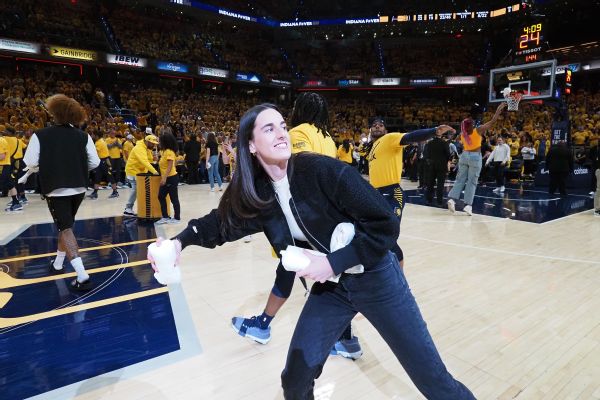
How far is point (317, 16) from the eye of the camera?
29844 mm

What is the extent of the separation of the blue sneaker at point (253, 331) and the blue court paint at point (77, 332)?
45 cm

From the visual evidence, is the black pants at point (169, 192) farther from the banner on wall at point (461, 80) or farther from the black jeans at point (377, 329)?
the banner on wall at point (461, 80)

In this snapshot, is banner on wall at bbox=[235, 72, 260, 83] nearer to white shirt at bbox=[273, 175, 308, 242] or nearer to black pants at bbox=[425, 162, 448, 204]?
black pants at bbox=[425, 162, 448, 204]

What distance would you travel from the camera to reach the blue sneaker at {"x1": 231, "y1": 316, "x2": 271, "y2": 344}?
268 centimetres

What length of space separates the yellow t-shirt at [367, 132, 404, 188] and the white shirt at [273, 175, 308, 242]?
6.36 ft

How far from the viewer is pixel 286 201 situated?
4.93 feet

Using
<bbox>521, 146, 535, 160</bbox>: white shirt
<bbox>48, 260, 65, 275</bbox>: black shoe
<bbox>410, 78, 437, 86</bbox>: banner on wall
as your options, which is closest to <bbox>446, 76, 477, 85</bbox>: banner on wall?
<bbox>410, 78, 437, 86</bbox>: banner on wall

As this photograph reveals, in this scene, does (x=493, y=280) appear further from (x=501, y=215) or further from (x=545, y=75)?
(x=545, y=75)

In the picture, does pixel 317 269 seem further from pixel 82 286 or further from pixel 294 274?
pixel 82 286

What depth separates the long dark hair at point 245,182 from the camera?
151 cm

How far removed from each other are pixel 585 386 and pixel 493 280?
1.80m

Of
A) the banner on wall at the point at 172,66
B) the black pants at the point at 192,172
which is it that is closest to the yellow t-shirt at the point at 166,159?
the black pants at the point at 192,172

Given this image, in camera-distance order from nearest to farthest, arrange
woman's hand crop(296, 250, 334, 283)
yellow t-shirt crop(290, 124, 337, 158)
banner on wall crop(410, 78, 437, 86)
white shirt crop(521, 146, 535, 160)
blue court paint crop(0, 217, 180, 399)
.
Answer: woman's hand crop(296, 250, 334, 283)
blue court paint crop(0, 217, 180, 399)
yellow t-shirt crop(290, 124, 337, 158)
white shirt crop(521, 146, 535, 160)
banner on wall crop(410, 78, 437, 86)

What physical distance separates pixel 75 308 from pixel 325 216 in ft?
9.50
